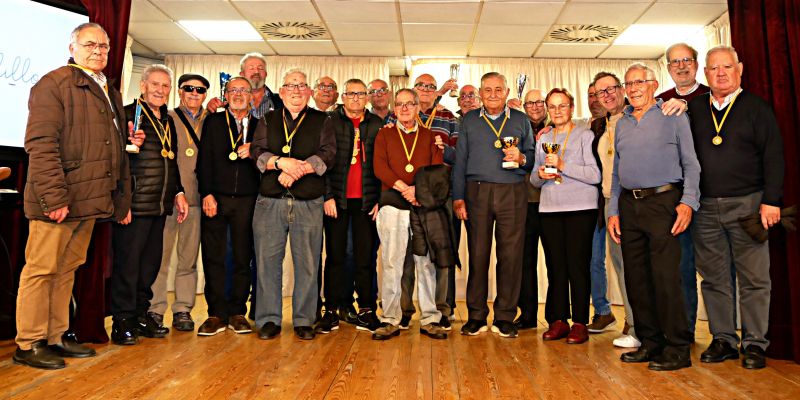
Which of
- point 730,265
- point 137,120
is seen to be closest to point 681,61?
point 730,265

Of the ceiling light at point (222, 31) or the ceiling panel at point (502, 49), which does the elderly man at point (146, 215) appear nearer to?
the ceiling light at point (222, 31)

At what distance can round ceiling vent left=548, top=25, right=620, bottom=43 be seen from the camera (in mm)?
6727

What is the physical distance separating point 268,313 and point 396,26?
4.00 meters

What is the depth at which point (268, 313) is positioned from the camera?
3799mm

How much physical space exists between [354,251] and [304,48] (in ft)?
14.1

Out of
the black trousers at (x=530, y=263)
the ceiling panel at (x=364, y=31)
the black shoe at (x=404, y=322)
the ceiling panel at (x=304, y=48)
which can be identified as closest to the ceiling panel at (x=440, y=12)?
the ceiling panel at (x=364, y=31)

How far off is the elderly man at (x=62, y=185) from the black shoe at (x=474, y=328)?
219cm

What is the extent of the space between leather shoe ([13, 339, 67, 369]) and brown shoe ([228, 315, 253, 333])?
1.08 meters

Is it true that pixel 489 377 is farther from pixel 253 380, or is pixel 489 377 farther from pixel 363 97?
pixel 363 97

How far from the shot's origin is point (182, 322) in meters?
3.99

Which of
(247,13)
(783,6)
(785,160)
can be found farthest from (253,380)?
(247,13)

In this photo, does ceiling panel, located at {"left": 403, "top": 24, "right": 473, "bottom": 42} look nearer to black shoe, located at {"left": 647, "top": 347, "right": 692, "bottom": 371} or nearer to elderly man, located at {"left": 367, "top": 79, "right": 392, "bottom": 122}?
elderly man, located at {"left": 367, "top": 79, "right": 392, "bottom": 122}

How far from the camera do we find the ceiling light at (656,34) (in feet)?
22.2

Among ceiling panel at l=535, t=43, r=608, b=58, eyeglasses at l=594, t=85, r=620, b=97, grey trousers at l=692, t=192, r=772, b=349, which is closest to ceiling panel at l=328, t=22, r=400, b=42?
ceiling panel at l=535, t=43, r=608, b=58
